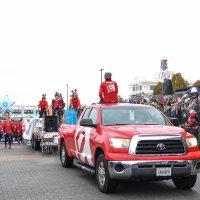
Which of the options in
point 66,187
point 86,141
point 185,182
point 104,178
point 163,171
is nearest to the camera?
point 163,171

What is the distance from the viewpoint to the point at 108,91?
666 inches

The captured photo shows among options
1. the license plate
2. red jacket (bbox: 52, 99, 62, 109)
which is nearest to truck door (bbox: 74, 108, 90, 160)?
the license plate

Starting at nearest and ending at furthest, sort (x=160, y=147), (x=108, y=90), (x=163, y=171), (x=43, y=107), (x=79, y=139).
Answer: (x=163, y=171), (x=160, y=147), (x=79, y=139), (x=108, y=90), (x=43, y=107)

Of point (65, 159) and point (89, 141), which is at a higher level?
point (89, 141)

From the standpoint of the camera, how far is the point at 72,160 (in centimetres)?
1447

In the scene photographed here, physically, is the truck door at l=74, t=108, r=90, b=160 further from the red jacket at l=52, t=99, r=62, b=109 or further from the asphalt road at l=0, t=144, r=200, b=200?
the red jacket at l=52, t=99, r=62, b=109

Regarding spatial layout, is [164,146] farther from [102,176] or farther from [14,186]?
[14,186]

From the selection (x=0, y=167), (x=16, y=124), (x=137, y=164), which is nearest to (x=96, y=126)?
(x=137, y=164)

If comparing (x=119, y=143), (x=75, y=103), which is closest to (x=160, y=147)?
(x=119, y=143)

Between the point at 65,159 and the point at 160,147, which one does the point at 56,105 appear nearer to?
the point at 65,159

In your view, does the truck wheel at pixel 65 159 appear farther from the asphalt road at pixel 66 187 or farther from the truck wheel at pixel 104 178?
the truck wheel at pixel 104 178

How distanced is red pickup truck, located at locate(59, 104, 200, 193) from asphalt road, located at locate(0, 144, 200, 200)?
36 centimetres

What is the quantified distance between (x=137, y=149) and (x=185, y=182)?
173 centimetres

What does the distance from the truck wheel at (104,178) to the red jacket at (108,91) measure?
6.62 m
